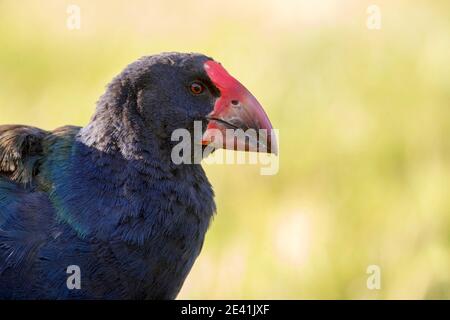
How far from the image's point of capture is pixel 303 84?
291 inches

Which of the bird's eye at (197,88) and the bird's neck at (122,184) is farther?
the bird's eye at (197,88)

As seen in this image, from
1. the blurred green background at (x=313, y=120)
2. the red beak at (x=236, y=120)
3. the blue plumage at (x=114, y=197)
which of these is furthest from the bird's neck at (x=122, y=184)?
the blurred green background at (x=313, y=120)

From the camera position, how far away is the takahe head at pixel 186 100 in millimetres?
4641

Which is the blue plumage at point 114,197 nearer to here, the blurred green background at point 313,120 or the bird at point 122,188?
the bird at point 122,188

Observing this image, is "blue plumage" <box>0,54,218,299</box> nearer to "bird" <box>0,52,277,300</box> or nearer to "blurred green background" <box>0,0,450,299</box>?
"bird" <box>0,52,277,300</box>

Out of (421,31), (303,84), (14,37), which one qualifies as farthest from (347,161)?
(14,37)

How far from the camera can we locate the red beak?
4719 mm

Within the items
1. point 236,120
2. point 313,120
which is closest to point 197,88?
point 236,120

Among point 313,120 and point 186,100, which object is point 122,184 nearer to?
point 186,100

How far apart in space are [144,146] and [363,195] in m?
2.58

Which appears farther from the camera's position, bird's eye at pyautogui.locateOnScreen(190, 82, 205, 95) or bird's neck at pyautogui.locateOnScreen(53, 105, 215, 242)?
bird's eye at pyautogui.locateOnScreen(190, 82, 205, 95)

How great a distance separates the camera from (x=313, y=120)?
722cm

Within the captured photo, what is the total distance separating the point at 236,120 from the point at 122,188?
61cm

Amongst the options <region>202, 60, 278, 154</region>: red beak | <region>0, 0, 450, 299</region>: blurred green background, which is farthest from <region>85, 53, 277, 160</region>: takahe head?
<region>0, 0, 450, 299</region>: blurred green background
